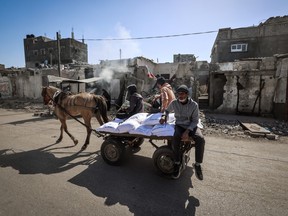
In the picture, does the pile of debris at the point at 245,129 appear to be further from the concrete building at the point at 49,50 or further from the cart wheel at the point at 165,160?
the concrete building at the point at 49,50

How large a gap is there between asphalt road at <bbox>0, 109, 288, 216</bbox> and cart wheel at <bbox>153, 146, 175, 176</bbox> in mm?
191

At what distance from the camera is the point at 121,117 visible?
5.15m

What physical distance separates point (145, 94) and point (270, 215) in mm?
13545

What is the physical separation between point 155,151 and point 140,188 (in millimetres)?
817

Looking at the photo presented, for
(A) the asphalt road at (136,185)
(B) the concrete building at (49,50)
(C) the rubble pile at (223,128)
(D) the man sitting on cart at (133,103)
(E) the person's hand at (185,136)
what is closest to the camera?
(A) the asphalt road at (136,185)

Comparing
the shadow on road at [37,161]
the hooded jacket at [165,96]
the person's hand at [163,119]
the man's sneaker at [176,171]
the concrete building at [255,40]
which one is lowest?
the shadow on road at [37,161]

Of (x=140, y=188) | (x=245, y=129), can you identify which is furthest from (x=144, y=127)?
(x=245, y=129)

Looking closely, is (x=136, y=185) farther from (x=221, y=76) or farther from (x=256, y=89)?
(x=221, y=76)

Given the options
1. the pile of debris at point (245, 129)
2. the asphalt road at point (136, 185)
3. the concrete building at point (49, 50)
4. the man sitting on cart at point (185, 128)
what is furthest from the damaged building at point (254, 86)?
the concrete building at point (49, 50)

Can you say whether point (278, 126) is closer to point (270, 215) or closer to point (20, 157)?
point (270, 215)

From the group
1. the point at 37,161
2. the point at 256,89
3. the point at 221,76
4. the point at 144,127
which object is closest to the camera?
the point at 144,127

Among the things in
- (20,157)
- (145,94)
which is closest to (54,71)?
(145,94)

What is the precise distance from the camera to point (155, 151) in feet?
12.7

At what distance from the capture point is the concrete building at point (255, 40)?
68.3ft
